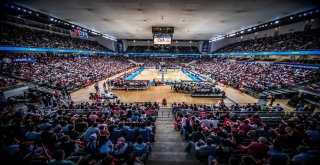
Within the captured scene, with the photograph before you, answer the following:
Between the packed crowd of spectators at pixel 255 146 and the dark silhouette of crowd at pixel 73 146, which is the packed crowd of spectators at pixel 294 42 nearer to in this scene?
the packed crowd of spectators at pixel 255 146

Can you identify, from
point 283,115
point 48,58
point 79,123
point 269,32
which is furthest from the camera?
point 269,32

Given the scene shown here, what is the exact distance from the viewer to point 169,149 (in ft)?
19.6

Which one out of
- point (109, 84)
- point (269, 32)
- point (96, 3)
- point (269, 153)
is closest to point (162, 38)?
point (109, 84)

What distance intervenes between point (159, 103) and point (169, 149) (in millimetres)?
10051

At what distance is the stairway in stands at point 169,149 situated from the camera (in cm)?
483

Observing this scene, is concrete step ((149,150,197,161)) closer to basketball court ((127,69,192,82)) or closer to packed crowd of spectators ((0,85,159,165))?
packed crowd of spectators ((0,85,159,165))

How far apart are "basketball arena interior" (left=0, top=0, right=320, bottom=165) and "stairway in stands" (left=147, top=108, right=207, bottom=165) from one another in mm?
43

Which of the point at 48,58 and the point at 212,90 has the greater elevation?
the point at 48,58

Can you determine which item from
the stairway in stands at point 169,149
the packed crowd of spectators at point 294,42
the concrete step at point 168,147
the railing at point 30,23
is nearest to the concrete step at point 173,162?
the stairway in stands at point 169,149

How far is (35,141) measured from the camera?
16.2 ft

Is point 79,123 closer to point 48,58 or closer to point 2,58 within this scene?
point 2,58

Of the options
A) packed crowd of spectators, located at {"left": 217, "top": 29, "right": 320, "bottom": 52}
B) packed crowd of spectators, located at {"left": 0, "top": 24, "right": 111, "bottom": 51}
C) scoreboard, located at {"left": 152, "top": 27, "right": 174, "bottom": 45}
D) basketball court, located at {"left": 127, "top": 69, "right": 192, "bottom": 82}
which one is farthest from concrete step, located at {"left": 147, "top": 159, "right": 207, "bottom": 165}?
packed crowd of spectators, located at {"left": 0, "top": 24, "right": 111, "bottom": 51}

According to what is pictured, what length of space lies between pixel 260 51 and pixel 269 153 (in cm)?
3487

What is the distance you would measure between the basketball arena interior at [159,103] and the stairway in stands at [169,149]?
4 cm
